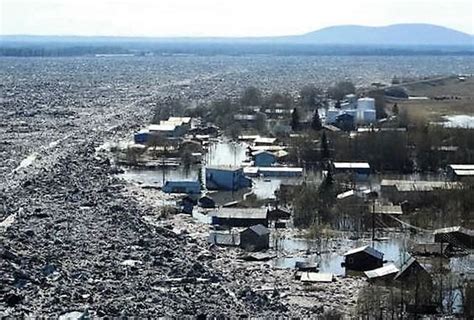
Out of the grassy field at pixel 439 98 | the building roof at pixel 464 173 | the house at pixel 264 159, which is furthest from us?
the grassy field at pixel 439 98

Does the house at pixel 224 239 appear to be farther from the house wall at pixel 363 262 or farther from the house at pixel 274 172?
the house at pixel 274 172

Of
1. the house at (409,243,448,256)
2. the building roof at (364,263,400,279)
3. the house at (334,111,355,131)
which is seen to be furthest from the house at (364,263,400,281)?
the house at (334,111,355,131)

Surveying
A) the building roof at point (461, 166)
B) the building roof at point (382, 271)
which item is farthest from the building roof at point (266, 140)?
the building roof at point (382, 271)

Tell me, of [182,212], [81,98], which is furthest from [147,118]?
[182,212]

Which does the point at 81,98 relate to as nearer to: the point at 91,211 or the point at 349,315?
the point at 91,211

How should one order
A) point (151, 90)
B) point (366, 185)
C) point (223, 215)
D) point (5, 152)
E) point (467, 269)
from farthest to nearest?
point (151, 90)
point (5, 152)
point (366, 185)
point (223, 215)
point (467, 269)

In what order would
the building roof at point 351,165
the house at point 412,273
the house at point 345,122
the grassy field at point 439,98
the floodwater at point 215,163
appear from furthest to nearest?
the grassy field at point 439,98 → the house at point 345,122 → the building roof at point 351,165 → the floodwater at point 215,163 → the house at point 412,273

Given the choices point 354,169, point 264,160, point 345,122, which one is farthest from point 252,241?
point 345,122
